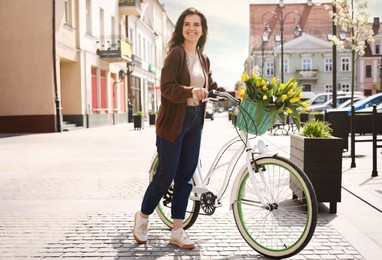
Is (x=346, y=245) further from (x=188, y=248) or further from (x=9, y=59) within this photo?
(x=9, y=59)

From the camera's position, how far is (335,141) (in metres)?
5.16

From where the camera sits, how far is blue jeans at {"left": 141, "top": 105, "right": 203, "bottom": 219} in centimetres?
400

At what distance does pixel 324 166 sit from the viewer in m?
5.20

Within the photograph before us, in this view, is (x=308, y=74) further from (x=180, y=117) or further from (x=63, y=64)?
(x=180, y=117)

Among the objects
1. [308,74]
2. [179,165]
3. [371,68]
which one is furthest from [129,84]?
[371,68]

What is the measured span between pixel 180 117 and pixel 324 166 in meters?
2.02

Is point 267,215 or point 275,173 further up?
point 275,173

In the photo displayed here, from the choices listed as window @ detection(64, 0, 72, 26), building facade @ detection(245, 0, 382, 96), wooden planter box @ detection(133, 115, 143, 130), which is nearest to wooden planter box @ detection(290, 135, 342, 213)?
wooden planter box @ detection(133, 115, 143, 130)

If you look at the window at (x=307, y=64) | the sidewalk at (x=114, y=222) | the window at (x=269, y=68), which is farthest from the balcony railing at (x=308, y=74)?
the sidewalk at (x=114, y=222)

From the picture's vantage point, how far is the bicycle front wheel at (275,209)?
3617 millimetres

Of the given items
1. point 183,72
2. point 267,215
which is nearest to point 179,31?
point 183,72

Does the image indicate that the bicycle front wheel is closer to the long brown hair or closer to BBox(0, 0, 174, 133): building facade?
the long brown hair

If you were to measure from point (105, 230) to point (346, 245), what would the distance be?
2183 millimetres

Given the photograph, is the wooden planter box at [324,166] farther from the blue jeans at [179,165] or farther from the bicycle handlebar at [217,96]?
the bicycle handlebar at [217,96]
